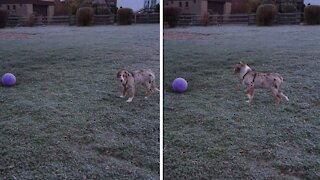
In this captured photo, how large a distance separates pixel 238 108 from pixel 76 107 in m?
1.09

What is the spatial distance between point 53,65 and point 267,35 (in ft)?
4.84

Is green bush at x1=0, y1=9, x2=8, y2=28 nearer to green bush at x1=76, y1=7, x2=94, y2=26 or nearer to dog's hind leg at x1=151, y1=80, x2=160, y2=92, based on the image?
green bush at x1=76, y1=7, x2=94, y2=26

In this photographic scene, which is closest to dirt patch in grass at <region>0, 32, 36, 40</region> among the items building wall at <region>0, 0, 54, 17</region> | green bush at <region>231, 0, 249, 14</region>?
building wall at <region>0, 0, 54, 17</region>

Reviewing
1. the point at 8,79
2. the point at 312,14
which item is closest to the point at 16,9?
the point at 8,79

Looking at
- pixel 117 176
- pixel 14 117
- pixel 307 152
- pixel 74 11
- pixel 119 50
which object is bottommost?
pixel 117 176

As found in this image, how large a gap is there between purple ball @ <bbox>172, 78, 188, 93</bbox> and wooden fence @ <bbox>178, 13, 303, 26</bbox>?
1.32 feet

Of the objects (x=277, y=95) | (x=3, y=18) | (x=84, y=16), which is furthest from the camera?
(x=84, y=16)

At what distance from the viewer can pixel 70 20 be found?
312cm

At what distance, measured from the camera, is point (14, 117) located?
2.86 metres

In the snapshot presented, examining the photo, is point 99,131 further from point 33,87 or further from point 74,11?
point 74,11

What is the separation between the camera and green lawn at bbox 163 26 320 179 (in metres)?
2.77

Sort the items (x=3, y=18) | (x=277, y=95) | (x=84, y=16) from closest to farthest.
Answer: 1. (x=277, y=95)
2. (x=3, y=18)
3. (x=84, y=16)

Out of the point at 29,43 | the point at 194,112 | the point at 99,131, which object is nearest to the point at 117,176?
the point at 99,131

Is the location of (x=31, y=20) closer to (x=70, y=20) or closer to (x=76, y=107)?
(x=70, y=20)
